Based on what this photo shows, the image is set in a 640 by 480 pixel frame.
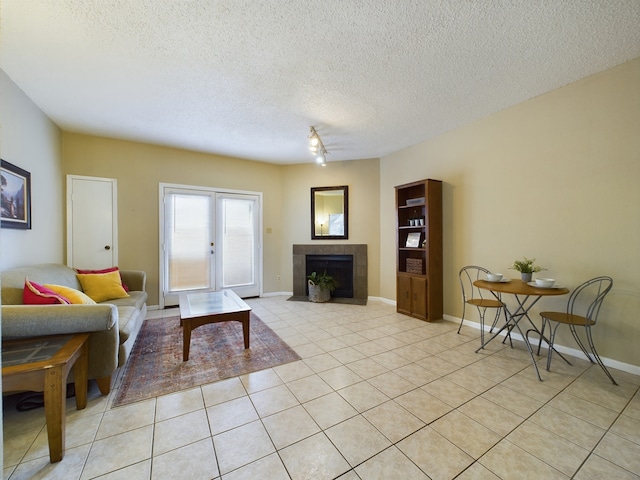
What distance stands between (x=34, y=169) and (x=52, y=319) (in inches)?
89.4

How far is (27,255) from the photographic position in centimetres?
280

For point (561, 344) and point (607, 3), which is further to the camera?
point (561, 344)

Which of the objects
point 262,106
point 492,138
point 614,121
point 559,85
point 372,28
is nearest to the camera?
point 372,28

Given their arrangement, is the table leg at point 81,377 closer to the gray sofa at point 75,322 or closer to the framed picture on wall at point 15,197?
the gray sofa at point 75,322

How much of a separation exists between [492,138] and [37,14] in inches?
170

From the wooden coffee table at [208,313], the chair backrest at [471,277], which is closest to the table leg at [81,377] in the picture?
the wooden coffee table at [208,313]

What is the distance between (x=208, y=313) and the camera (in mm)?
2635

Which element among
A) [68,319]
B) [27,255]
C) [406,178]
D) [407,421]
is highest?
[406,178]

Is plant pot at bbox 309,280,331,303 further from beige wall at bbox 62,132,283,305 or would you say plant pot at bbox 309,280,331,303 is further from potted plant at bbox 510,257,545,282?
potted plant at bbox 510,257,545,282

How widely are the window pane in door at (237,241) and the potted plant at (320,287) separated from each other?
4.04 ft

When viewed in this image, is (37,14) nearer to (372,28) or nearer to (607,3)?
(372,28)

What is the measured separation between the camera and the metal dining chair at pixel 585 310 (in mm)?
2285

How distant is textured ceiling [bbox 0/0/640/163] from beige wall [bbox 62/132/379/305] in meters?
0.62

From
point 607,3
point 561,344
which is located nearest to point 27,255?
point 607,3
